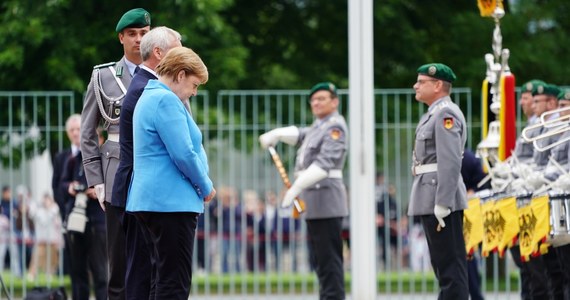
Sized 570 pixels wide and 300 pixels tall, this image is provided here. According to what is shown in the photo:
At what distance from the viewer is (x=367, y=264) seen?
1062cm

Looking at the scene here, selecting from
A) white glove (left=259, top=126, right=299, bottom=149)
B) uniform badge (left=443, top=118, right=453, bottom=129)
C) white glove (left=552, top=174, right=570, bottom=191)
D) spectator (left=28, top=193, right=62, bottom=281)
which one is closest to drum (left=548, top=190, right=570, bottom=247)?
white glove (left=552, top=174, right=570, bottom=191)

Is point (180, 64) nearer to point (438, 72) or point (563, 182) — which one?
point (438, 72)

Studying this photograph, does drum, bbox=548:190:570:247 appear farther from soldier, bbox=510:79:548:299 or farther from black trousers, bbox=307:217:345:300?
black trousers, bbox=307:217:345:300

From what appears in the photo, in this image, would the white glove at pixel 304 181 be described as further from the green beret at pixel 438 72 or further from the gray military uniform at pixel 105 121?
the gray military uniform at pixel 105 121

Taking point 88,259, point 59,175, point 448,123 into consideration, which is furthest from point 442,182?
point 59,175

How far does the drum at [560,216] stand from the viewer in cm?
933

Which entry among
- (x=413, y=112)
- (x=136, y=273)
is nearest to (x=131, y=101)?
(x=136, y=273)

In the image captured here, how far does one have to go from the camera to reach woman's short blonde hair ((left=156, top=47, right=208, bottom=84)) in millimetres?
7668

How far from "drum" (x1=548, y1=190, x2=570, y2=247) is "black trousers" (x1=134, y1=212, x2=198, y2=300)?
292 centimetres

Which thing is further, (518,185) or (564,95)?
(564,95)

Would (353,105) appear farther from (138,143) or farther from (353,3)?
(138,143)

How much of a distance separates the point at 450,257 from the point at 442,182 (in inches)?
21.8

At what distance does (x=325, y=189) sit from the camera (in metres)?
11.8

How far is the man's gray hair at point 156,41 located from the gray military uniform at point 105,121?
60 cm
